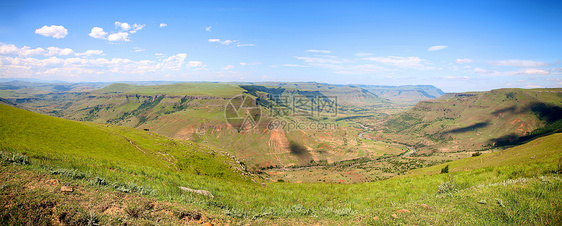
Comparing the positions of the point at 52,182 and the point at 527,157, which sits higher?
the point at 52,182

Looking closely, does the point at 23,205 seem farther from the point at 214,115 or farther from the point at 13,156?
the point at 214,115

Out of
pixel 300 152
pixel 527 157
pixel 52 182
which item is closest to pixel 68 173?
pixel 52 182

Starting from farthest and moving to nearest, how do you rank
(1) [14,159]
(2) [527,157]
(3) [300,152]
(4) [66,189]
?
(3) [300,152] → (2) [527,157] → (1) [14,159] → (4) [66,189]

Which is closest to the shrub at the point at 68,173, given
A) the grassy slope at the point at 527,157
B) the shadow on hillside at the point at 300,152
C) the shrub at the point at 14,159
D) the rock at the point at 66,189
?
the shrub at the point at 14,159

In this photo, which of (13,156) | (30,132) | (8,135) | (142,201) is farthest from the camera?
(30,132)

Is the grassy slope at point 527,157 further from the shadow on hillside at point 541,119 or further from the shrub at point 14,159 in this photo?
the shadow on hillside at point 541,119

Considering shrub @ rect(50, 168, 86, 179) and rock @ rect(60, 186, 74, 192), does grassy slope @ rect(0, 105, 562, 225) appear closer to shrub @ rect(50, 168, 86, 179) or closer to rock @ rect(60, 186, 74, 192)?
shrub @ rect(50, 168, 86, 179)

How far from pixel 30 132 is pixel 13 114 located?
6151 millimetres

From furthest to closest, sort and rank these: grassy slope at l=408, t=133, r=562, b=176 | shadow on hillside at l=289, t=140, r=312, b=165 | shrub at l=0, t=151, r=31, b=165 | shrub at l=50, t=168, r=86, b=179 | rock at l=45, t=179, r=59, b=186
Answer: shadow on hillside at l=289, t=140, r=312, b=165, grassy slope at l=408, t=133, r=562, b=176, shrub at l=0, t=151, r=31, b=165, shrub at l=50, t=168, r=86, b=179, rock at l=45, t=179, r=59, b=186

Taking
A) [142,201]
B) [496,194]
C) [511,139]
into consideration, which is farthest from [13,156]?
[511,139]

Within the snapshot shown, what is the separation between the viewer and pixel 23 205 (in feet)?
25.6

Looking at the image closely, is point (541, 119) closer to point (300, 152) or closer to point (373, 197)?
point (300, 152)

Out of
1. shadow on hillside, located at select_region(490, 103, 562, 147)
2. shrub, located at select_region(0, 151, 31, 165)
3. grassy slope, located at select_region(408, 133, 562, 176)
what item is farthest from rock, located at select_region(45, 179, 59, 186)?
shadow on hillside, located at select_region(490, 103, 562, 147)

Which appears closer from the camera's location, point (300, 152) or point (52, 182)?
point (52, 182)
